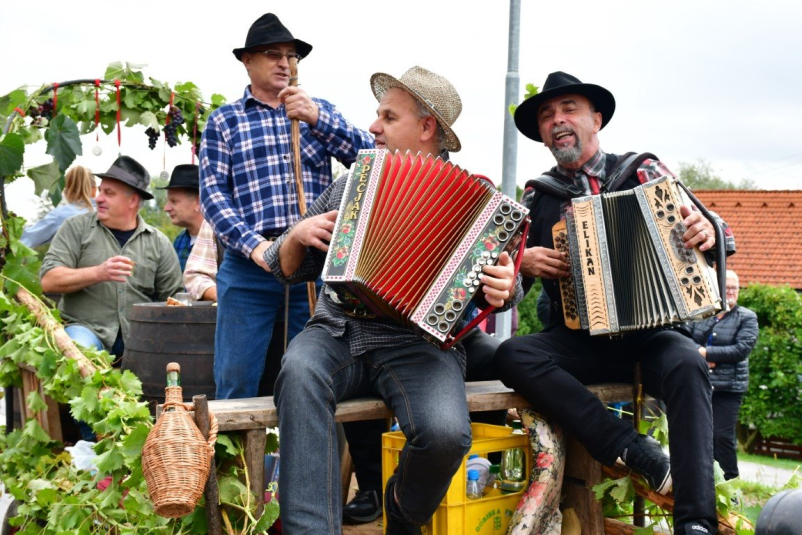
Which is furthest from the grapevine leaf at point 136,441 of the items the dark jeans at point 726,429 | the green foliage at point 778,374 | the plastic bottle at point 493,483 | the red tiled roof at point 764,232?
the red tiled roof at point 764,232

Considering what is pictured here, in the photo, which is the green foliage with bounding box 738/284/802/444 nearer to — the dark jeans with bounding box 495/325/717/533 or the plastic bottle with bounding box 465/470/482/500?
the dark jeans with bounding box 495/325/717/533

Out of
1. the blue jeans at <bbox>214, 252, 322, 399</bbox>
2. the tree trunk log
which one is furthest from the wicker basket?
the blue jeans at <bbox>214, 252, 322, 399</bbox>

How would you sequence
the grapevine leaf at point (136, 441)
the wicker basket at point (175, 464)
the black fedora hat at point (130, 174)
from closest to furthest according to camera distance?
the wicker basket at point (175, 464) → the grapevine leaf at point (136, 441) → the black fedora hat at point (130, 174)

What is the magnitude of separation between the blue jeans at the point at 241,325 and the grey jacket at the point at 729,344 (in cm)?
431

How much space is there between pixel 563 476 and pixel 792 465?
9.52 metres

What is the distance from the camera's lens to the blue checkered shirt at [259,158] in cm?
380

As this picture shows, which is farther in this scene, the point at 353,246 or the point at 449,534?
the point at 449,534

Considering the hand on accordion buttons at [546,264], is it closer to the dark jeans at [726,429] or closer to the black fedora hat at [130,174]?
the black fedora hat at [130,174]

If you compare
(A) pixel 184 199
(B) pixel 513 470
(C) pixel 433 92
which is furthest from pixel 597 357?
(A) pixel 184 199

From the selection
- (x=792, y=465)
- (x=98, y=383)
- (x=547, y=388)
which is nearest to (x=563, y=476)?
(x=547, y=388)

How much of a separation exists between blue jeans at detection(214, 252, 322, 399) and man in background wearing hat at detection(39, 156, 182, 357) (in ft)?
4.16

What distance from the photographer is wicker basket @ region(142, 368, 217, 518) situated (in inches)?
93.5

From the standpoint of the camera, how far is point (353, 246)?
2.99 metres

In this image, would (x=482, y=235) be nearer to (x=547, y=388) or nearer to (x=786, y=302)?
(x=547, y=388)
